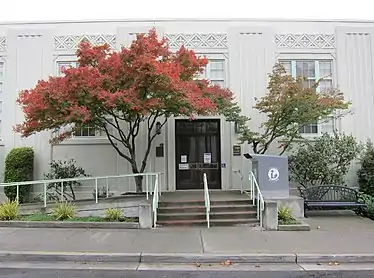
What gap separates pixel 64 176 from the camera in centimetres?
1446

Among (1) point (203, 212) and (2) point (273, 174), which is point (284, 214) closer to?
(2) point (273, 174)

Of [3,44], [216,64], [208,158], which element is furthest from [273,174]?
[3,44]

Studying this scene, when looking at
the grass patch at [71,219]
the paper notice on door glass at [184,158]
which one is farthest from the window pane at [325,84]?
the grass patch at [71,219]

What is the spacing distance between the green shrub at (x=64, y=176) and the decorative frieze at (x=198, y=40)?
19.3 ft

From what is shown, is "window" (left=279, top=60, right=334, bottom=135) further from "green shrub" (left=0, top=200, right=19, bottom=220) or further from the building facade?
"green shrub" (left=0, top=200, right=19, bottom=220)

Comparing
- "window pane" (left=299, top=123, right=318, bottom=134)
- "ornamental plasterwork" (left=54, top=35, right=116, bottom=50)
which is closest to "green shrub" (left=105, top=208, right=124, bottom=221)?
"ornamental plasterwork" (left=54, top=35, right=116, bottom=50)

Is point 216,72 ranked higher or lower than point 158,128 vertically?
higher

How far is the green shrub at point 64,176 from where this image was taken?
14484 millimetres

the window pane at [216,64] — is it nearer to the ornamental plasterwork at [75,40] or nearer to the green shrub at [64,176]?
the ornamental plasterwork at [75,40]

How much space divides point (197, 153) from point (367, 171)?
20.2ft

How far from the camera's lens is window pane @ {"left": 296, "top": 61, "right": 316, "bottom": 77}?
15625mm

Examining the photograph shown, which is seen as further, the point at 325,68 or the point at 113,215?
the point at 325,68

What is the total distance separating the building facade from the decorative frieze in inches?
1.5

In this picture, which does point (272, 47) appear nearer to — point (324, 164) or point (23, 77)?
point (324, 164)
